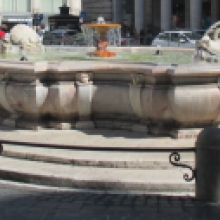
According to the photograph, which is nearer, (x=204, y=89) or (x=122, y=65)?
(x=204, y=89)

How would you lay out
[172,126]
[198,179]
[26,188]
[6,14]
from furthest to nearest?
[6,14]
[172,126]
[26,188]
[198,179]

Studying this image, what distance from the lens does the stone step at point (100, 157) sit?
9078mm

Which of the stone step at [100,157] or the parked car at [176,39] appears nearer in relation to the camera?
the stone step at [100,157]

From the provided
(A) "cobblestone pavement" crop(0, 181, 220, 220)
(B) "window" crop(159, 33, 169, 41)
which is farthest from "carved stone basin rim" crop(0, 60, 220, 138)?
(B) "window" crop(159, 33, 169, 41)

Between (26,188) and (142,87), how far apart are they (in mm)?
2505

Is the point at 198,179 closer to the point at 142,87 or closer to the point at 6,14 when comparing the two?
the point at 142,87

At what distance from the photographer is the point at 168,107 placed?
9.95 meters

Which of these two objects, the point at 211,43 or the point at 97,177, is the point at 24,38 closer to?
the point at 211,43

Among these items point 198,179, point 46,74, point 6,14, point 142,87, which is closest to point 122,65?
point 142,87

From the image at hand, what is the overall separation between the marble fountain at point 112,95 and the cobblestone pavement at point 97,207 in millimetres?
2187

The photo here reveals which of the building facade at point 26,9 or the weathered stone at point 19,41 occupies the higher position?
the building facade at point 26,9

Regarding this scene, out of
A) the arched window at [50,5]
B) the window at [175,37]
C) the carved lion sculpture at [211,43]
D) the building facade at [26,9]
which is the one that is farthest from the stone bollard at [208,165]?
the arched window at [50,5]

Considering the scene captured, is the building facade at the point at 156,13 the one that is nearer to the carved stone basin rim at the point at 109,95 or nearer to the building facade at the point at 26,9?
the building facade at the point at 26,9

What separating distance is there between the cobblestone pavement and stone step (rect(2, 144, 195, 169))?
0.80 m
